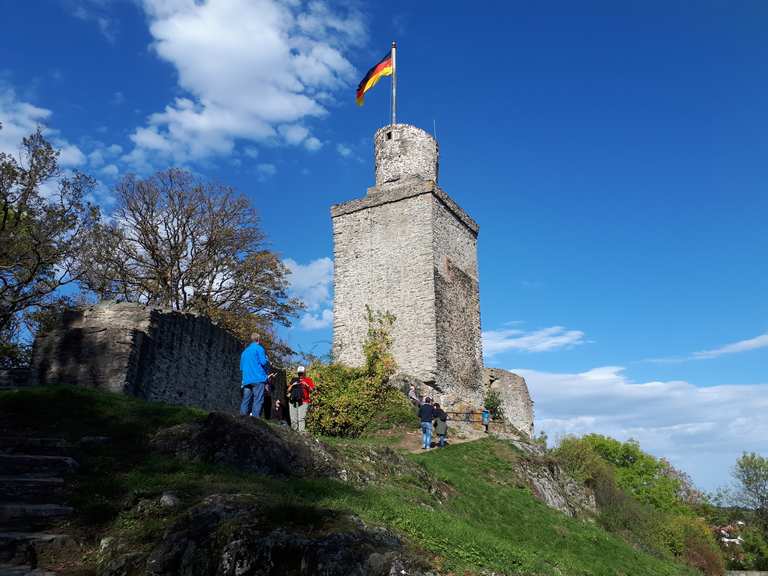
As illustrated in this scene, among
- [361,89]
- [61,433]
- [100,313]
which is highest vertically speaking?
[361,89]

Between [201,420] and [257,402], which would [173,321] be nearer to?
[257,402]

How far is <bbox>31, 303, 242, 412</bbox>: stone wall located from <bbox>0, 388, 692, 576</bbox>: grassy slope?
1632 millimetres

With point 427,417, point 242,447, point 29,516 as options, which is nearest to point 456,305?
point 427,417

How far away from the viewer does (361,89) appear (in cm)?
2975

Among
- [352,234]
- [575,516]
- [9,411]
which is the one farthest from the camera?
[352,234]

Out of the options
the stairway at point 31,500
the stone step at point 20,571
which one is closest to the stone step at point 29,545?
the stairway at point 31,500

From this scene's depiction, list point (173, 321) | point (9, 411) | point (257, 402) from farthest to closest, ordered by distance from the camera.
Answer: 1. point (173, 321)
2. point (257, 402)
3. point (9, 411)

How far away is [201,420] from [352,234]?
1847 centimetres

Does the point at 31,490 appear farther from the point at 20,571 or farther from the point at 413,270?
the point at 413,270

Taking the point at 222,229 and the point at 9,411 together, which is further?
the point at 222,229

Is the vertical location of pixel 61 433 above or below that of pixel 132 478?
above

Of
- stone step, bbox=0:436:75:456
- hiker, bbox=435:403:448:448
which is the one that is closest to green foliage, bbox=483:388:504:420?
hiker, bbox=435:403:448:448

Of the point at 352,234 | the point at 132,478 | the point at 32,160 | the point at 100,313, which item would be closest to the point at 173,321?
the point at 100,313

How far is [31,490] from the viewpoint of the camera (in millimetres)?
7020
